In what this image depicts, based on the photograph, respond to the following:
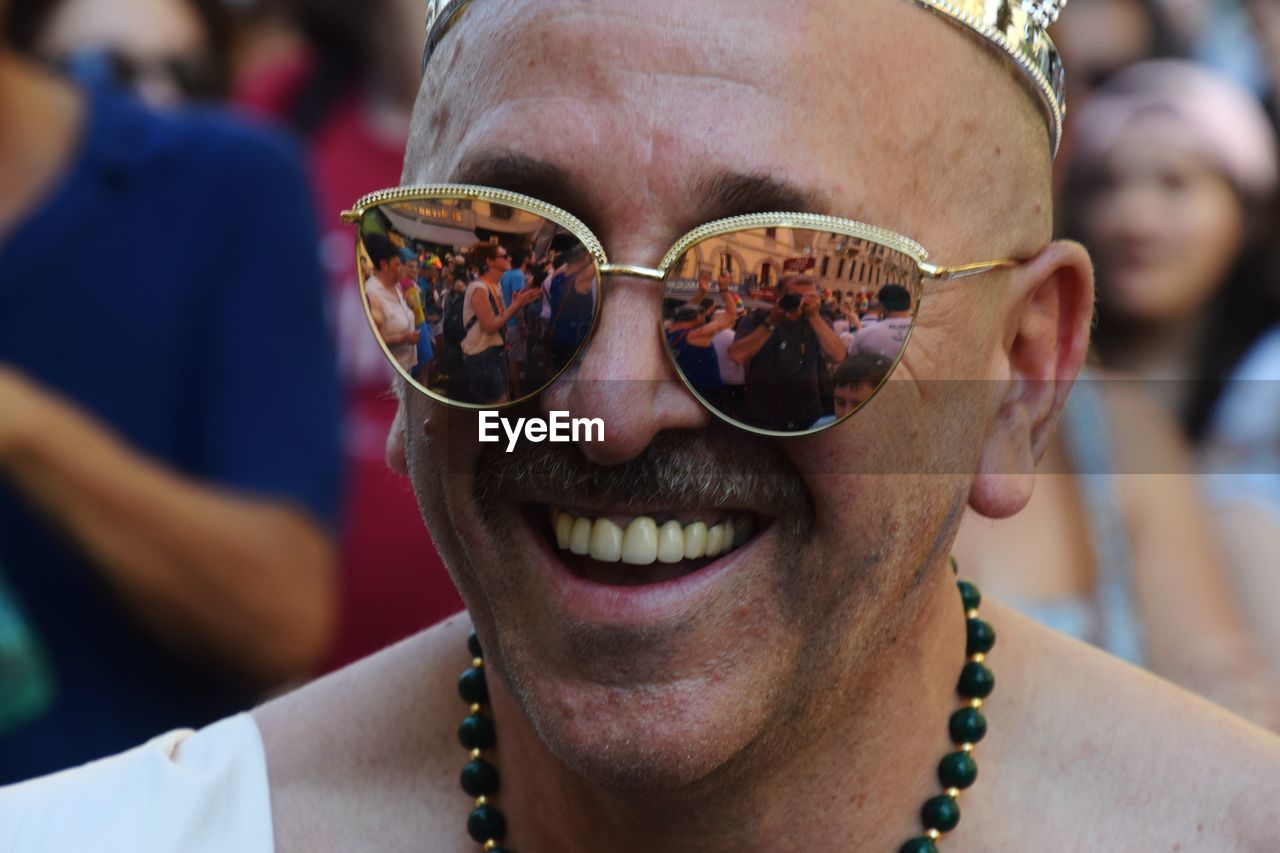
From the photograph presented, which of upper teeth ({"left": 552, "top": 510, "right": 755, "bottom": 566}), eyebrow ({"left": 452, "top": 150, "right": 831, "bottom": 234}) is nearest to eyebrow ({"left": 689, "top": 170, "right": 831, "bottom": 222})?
eyebrow ({"left": 452, "top": 150, "right": 831, "bottom": 234})

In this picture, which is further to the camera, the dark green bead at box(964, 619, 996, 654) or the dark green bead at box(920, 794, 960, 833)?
the dark green bead at box(964, 619, 996, 654)

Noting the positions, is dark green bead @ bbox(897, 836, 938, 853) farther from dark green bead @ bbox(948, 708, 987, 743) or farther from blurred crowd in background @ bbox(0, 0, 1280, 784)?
blurred crowd in background @ bbox(0, 0, 1280, 784)

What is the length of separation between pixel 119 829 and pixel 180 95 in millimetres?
3404

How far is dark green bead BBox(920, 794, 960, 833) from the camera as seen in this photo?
2.31m

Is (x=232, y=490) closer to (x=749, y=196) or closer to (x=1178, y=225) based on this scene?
(x=749, y=196)

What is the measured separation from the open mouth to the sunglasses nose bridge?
282 millimetres

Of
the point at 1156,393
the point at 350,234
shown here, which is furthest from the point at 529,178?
the point at 1156,393

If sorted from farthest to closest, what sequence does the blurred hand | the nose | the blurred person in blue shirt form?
1. the blurred person in blue shirt
2. the blurred hand
3. the nose

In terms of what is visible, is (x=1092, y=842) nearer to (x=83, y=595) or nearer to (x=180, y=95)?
(x=83, y=595)

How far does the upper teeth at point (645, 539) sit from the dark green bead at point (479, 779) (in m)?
0.57

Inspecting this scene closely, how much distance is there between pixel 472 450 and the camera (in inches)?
82.1

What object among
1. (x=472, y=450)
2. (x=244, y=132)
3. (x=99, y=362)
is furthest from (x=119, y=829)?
(x=244, y=132)

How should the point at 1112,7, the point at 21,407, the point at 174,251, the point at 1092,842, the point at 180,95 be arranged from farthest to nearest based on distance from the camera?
the point at 1112,7, the point at 180,95, the point at 174,251, the point at 21,407, the point at 1092,842

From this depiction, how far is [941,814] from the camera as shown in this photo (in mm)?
2311
